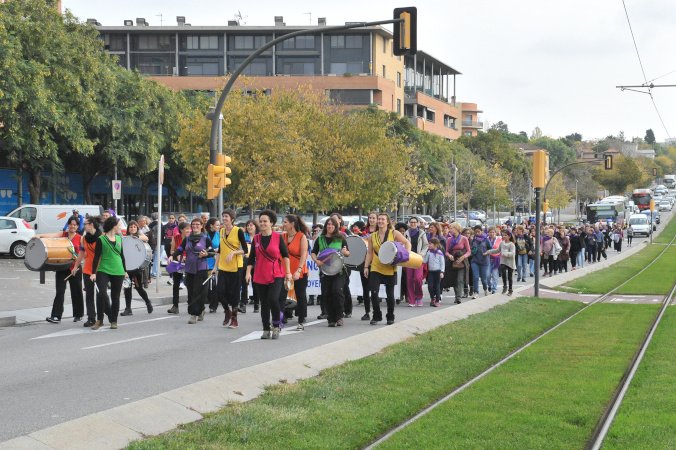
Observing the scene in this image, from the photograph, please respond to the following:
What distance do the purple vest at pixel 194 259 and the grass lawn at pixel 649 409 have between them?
722cm

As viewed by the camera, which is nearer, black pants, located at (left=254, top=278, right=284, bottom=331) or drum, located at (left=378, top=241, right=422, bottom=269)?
black pants, located at (left=254, top=278, right=284, bottom=331)

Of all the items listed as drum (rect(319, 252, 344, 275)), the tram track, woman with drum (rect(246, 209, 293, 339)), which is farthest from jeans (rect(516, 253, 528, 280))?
woman with drum (rect(246, 209, 293, 339))

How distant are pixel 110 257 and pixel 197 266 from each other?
180 centimetres

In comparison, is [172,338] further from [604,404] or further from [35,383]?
[604,404]

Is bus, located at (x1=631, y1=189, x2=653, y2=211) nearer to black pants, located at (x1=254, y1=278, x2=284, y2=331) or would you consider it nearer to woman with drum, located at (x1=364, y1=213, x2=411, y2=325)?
woman with drum, located at (x1=364, y1=213, x2=411, y2=325)

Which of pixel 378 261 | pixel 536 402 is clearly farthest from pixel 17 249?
pixel 536 402

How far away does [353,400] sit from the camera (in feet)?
27.1

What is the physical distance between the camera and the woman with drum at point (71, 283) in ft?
48.4

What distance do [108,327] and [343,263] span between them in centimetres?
399

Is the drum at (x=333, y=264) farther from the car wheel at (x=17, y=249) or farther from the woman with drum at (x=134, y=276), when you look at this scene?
the car wheel at (x=17, y=249)

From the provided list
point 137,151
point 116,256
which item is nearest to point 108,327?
point 116,256

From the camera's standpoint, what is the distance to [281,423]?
7203 mm

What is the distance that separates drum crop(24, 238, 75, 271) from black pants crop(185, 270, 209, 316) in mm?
1964

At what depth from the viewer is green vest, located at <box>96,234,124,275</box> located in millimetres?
13578
